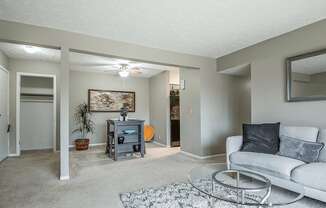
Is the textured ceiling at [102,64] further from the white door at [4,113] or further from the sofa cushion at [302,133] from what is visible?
the sofa cushion at [302,133]

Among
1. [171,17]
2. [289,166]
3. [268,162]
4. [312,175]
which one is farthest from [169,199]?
[171,17]

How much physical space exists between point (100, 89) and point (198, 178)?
5219mm

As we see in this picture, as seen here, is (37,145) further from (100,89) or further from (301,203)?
(301,203)

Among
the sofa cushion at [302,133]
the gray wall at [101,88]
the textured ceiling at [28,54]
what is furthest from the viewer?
the gray wall at [101,88]

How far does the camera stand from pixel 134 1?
92.0 inches

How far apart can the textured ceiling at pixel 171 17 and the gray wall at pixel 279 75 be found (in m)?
0.17

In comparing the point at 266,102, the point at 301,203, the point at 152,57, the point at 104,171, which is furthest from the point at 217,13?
the point at 104,171

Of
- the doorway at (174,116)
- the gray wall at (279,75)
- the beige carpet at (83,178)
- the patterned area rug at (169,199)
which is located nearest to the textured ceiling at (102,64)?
the doorway at (174,116)

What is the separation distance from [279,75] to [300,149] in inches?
55.4

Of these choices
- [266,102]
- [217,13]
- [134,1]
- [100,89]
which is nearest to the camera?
[134,1]

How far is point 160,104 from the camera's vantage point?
261 inches

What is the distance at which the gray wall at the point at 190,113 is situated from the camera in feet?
15.1

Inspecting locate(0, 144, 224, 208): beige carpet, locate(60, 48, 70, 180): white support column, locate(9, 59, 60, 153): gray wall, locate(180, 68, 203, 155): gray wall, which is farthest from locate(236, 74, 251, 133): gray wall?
locate(9, 59, 60, 153): gray wall

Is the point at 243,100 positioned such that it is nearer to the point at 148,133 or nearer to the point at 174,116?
the point at 174,116
